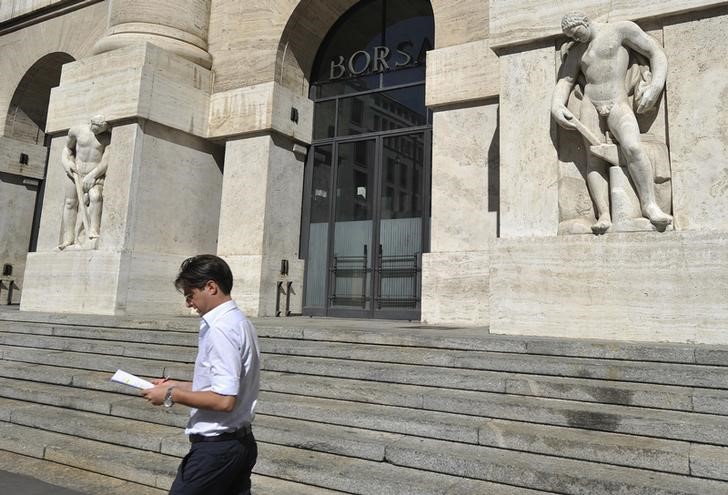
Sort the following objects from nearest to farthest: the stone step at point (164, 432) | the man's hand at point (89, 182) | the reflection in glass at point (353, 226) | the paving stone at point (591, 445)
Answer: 1. the paving stone at point (591, 445)
2. the stone step at point (164, 432)
3. the man's hand at point (89, 182)
4. the reflection in glass at point (353, 226)

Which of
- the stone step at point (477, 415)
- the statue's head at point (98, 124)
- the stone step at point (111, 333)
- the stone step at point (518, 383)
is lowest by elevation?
the stone step at point (477, 415)

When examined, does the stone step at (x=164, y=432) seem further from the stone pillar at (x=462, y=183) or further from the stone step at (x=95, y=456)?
the stone pillar at (x=462, y=183)

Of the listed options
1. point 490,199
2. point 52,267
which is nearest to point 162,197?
point 52,267

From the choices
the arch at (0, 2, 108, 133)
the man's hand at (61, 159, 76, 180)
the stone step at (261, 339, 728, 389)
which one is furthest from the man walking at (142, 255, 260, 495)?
the arch at (0, 2, 108, 133)

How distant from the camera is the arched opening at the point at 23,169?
523 inches

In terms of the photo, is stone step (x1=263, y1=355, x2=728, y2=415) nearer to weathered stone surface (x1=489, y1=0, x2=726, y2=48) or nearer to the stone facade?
the stone facade

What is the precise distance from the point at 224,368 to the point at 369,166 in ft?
27.7

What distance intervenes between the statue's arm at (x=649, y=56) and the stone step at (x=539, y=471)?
3.87 metres

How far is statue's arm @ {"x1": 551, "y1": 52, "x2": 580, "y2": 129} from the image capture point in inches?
238

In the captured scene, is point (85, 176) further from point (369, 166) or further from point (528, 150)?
point (528, 150)

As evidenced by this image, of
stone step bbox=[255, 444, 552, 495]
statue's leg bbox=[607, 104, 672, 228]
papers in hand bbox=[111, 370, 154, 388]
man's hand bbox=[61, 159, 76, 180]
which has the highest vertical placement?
man's hand bbox=[61, 159, 76, 180]

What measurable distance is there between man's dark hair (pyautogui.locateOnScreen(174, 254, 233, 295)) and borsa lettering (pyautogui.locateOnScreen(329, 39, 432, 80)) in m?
8.57

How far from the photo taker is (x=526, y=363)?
463cm

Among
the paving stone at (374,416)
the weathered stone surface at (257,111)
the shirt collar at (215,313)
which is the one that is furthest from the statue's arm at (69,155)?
the shirt collar at (215,313)
